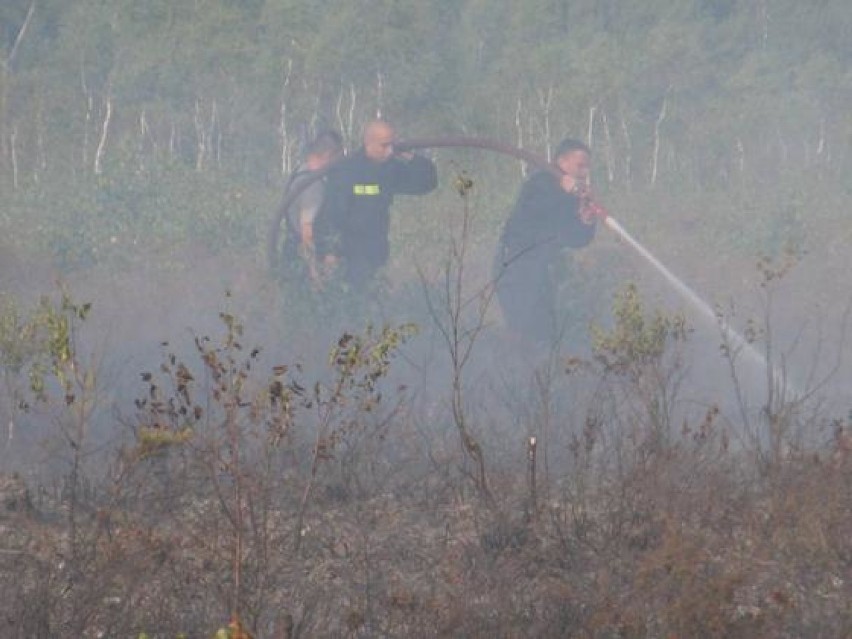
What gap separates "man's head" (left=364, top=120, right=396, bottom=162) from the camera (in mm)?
11680

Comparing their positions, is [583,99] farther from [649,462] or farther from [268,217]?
[649,462]

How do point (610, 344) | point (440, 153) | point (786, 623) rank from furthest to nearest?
point (440, 153) < point (610, 344) < point (786, 623)

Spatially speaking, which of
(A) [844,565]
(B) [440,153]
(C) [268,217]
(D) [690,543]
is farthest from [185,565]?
(B) [440,153]

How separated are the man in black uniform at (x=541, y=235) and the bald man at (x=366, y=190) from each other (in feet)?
2.91

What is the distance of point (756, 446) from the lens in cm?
655

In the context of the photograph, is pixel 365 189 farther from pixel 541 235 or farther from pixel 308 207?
pixel 541 235

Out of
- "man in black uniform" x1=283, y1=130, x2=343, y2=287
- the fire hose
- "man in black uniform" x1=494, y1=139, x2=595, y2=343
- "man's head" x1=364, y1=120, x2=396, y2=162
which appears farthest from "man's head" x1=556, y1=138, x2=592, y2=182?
"man in black uniform" x1=283, y1=130, x2=343, y2=287

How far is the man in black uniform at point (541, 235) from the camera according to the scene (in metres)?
11.9

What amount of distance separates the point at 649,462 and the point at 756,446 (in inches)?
21.7

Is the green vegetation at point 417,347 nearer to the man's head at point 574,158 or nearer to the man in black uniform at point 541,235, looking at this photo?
the man in black uniform at point 541,235

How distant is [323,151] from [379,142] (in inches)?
25.3

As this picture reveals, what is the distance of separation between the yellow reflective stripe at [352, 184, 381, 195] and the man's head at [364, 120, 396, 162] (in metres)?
0.24

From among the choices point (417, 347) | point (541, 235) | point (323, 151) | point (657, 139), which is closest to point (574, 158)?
point (541, 235)

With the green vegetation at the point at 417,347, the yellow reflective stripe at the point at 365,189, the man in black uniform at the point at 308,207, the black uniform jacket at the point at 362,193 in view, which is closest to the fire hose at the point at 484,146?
the man in black uniform at the point at 308,207
